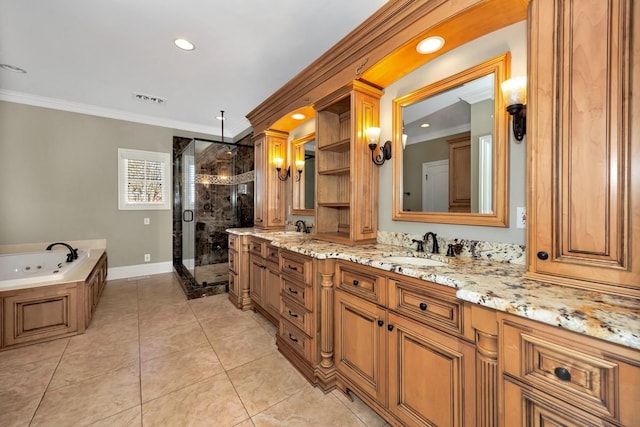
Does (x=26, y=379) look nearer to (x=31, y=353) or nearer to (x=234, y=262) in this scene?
(x=31, y=353)

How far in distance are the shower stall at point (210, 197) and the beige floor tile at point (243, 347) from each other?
1.80 meters

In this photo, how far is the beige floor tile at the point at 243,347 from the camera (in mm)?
2162

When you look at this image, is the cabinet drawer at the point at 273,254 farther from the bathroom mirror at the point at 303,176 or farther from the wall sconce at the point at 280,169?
the wall sconce at the point at 280,169

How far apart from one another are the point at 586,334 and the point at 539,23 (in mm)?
1249

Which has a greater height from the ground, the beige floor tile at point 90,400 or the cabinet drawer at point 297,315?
the cabinet drawer at point 297,315

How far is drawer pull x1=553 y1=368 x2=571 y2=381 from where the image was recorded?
2.65ft

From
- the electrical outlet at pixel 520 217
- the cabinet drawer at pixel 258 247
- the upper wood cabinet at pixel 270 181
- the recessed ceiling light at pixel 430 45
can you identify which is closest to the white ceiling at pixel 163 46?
the recessed ceiling light at pixel 430 45

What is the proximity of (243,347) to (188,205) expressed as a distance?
302 centimetres

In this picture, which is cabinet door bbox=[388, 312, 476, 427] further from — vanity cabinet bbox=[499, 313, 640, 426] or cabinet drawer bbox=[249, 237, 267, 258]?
cabinet drawer bbox=[249, 237, 267, 258]

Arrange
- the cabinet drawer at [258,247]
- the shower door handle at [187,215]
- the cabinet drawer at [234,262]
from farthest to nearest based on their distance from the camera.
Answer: the shower door handle at [187,215] → the cabinet drawer at [234,262] → the cabinet drawer at [258,247]

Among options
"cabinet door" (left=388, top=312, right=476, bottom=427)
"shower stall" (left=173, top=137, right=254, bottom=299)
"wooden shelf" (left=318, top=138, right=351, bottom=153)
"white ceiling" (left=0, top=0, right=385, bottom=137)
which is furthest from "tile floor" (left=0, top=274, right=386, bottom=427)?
"white ceiling" (left=0, top=0, right=385, bottom=137)

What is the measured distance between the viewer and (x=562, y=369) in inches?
32.1

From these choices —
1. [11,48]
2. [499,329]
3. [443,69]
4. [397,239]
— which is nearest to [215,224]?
[11,48]

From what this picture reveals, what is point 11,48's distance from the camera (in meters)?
2.51
